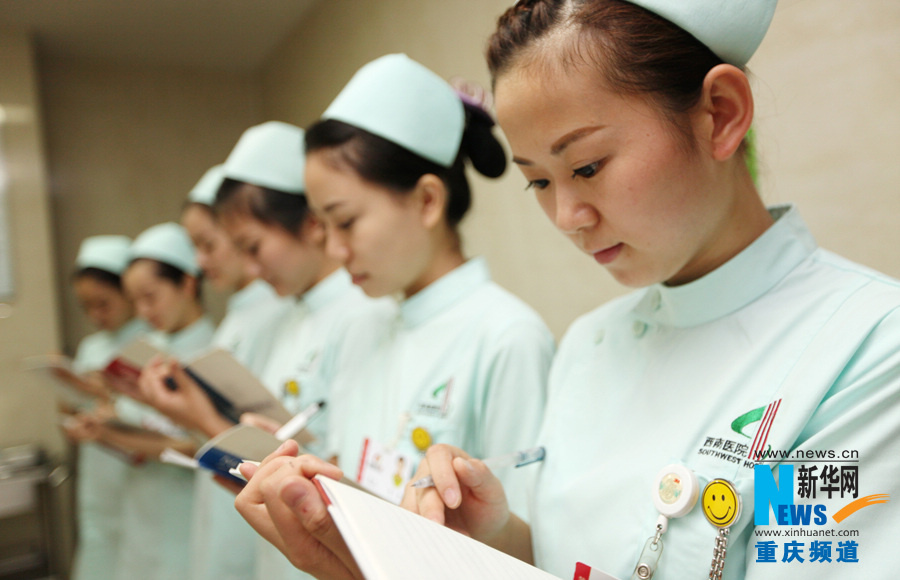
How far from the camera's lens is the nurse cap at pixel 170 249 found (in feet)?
7.93

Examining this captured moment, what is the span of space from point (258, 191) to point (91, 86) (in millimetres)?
1734

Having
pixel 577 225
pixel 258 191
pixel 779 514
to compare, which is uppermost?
pixel 258 191

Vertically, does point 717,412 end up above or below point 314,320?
below

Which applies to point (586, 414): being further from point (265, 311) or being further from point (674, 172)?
point (265, 311)

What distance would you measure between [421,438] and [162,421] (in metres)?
1.52

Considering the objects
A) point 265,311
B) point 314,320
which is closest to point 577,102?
point 314,320

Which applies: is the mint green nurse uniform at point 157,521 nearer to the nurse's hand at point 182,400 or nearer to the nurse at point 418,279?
the nurse's hand at point 182,400

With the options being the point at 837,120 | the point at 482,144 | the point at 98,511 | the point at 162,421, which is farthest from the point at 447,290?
the point at 98,511

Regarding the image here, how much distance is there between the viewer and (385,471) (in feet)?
3.14

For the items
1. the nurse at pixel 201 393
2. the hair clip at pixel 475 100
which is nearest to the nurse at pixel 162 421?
the nurse at pixel 201 393

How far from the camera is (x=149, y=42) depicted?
7.66 ft

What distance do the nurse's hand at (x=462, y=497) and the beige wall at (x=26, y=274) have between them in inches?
106

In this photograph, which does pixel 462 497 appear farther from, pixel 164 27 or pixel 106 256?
pixel 106 256

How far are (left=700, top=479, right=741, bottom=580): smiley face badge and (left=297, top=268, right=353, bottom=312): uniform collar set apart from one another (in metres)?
1.20
